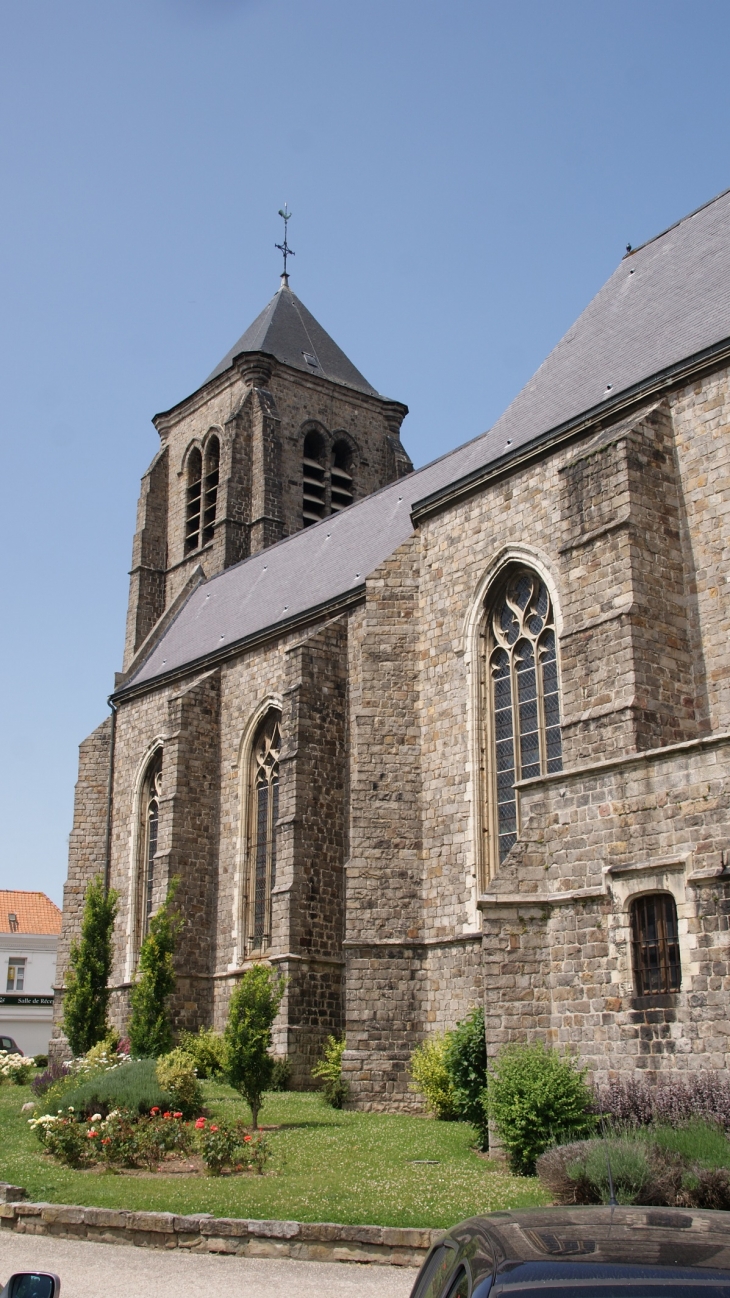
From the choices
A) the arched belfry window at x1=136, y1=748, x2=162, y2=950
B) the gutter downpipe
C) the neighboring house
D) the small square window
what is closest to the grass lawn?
the arched belfry window at x1=136, y1=748, x2=162, y2=950

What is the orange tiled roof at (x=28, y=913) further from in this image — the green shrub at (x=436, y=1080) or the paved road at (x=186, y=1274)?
the paved road at (x=186, y=1274)

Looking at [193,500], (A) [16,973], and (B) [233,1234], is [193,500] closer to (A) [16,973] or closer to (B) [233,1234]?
(A) [16,973]

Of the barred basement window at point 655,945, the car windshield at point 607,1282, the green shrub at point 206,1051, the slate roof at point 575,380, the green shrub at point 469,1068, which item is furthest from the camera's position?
the green shrub at point 206,1051

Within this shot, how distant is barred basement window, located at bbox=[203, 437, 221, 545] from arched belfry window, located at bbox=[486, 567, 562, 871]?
707 inches

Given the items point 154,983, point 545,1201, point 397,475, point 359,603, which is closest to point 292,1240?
point 545,1201

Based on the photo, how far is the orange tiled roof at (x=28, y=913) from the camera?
4450 centimetres

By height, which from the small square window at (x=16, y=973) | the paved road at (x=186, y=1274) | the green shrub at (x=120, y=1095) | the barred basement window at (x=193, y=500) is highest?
the barred basement window at (x=193, y=500)

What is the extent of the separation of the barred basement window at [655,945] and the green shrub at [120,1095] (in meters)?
5.69

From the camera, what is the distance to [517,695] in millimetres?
17391

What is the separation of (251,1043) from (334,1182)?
3.89 m

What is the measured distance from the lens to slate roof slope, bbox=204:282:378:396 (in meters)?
37.1

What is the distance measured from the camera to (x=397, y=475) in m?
37.2

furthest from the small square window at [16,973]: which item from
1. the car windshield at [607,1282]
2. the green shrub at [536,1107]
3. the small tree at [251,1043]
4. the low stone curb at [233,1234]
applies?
the car windshield at [607,1282]

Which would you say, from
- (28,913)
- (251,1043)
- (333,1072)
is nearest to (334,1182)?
(251,1043)
